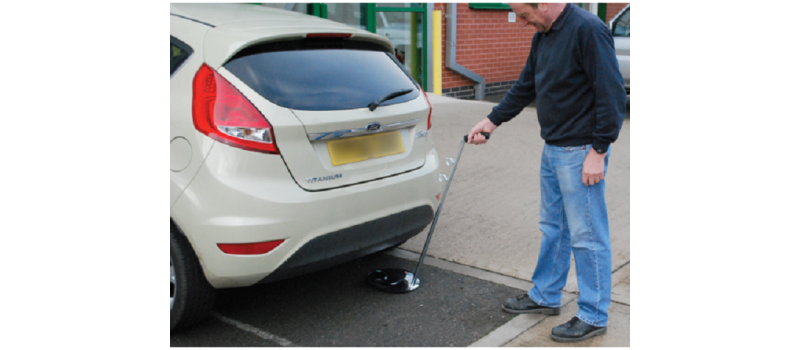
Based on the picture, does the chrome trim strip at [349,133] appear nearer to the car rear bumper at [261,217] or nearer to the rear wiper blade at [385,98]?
the rear wiper blade at [385,98]

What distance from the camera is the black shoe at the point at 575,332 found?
10.4 feet

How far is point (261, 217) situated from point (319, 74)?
0.79 m

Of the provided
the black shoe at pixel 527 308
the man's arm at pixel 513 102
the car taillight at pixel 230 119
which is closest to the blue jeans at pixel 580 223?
the black shoe at pixel 527 308

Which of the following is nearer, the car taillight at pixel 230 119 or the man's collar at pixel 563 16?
the car taillight at pixel 230 119

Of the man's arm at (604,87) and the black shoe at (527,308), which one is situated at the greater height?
the man's arm at (604,87)

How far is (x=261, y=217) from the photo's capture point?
2852 mm

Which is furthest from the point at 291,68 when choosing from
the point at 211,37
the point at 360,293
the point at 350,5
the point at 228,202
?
the point at 350,5

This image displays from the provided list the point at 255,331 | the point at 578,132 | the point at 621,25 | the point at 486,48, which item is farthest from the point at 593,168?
the point at 486,48

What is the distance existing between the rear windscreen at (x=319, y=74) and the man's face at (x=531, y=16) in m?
0.79

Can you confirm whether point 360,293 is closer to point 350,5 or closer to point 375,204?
point 375,204

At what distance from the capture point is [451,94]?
12.7m

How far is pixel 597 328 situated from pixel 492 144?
194 inches

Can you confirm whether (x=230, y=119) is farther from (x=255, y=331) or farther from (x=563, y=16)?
(x=563, y=16)

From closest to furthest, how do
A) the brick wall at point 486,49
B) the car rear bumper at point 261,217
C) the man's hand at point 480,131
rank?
1. the car rear bumper at point 261,217
2. the man's hand at point 480,131
3. the brick wall at point 486,49
